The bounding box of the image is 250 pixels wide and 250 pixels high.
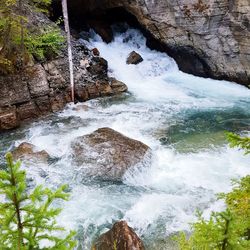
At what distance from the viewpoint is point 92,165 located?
31.4ft

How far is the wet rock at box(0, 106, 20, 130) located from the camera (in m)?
11.7

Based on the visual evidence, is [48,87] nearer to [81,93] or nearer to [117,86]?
[81,93]

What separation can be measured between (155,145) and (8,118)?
499 cm

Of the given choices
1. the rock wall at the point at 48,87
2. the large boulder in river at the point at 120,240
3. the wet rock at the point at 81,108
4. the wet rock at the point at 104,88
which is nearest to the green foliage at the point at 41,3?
the rock wall at the point at 48,87

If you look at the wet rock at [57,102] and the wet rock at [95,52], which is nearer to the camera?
the wet rock at [57,102]

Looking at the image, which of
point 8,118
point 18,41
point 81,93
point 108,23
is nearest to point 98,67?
point 81,93

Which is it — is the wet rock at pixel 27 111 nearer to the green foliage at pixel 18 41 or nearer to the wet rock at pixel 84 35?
the green foliage at pixel 18 41

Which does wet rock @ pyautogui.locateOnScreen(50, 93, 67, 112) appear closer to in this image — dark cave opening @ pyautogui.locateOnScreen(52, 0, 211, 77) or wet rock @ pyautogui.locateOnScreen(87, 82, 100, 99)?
wet rock @ pyautogui.locateOnScreen(87, 82, 100, 99)

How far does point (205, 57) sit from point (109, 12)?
20.0ft

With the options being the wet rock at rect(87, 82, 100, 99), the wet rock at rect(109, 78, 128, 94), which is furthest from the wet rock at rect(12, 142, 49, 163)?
the wet rock at rect(109, 78, 128, 94)

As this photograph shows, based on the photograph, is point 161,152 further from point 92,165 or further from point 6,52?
point 6,52

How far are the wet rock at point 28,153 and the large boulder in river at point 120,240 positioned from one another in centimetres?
381

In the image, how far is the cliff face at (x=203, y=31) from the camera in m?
14.5

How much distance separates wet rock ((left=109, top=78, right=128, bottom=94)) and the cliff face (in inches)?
127
